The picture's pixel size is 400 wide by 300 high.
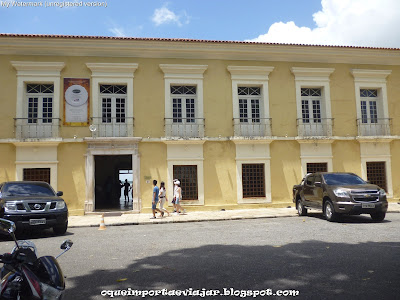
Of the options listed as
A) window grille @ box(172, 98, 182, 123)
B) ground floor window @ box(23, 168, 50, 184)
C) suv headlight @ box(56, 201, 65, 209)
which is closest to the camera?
suv headlight @ box(56, 201, 65, 209)

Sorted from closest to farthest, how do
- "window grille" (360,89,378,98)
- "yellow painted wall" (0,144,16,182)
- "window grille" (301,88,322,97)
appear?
"yellow painted wall" (0,144,16,182) < "window grille" (301,88,322,97) < "window grille" (360,89,378,98)

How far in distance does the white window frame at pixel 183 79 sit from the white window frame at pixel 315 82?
4.85m

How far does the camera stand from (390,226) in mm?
9523

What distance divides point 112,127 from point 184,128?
3392 millimetres

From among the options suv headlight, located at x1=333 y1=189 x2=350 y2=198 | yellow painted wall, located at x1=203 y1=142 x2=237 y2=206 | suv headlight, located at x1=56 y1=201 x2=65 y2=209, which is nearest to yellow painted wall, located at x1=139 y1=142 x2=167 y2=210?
yellow painted wall, located at x1=203 y1=142 x2=237 y2=206

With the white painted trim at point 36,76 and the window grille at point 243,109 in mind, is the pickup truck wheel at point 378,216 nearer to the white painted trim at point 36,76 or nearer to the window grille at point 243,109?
the window grille at point 243,109

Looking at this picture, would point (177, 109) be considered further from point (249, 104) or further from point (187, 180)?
point (249, 104)

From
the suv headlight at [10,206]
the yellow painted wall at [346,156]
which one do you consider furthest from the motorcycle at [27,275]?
the yellow painted wall at [346,156]

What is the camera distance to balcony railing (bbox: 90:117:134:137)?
606 inches

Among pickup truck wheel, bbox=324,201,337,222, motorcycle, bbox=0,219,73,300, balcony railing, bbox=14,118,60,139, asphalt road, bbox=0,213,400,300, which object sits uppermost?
balcony railing, bbox=14,118,60,139

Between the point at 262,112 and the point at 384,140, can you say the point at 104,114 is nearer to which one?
the point at 262,112

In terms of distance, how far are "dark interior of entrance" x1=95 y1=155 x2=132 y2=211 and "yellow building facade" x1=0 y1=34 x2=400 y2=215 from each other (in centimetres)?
508

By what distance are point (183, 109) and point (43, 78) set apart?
6.63 meters

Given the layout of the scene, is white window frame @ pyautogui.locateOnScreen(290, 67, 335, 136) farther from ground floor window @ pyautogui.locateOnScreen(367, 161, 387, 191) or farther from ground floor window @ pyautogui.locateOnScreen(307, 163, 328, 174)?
ground floor window @ pyautogui.locateOnScreen(367, 161, 387, 191)
